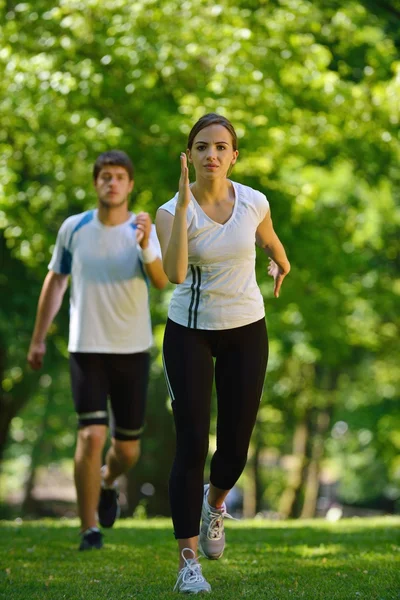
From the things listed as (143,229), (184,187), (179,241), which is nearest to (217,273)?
(179,241)

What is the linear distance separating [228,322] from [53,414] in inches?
1004

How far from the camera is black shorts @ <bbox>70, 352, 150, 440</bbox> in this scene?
6941 millimetres

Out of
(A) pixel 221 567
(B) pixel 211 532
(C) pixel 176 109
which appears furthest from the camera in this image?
(C) pixel 176 109

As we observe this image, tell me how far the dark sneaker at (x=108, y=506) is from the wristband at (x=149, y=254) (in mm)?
Answer: 2045

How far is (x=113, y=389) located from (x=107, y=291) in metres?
0.71

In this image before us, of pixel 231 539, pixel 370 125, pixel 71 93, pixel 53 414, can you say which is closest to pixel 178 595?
pixel 231 539

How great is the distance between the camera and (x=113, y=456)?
755 centimetres

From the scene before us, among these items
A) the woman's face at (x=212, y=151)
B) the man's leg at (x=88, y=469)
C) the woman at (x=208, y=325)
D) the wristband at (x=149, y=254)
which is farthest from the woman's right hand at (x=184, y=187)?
the man's leg at (x=88, y=469)

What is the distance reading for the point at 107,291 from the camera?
705 cm

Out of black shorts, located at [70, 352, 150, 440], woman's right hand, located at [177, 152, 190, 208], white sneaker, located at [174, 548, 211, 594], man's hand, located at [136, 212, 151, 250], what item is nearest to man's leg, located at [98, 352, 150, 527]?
black shorts, located at [70, 352, 150, 440]

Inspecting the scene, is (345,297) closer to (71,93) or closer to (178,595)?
(71,93)

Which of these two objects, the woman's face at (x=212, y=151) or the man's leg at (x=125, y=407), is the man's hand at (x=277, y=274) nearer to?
the woman's face at (x=212, y=151)

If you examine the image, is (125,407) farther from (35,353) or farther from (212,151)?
(212,151)

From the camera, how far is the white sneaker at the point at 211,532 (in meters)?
5.50
